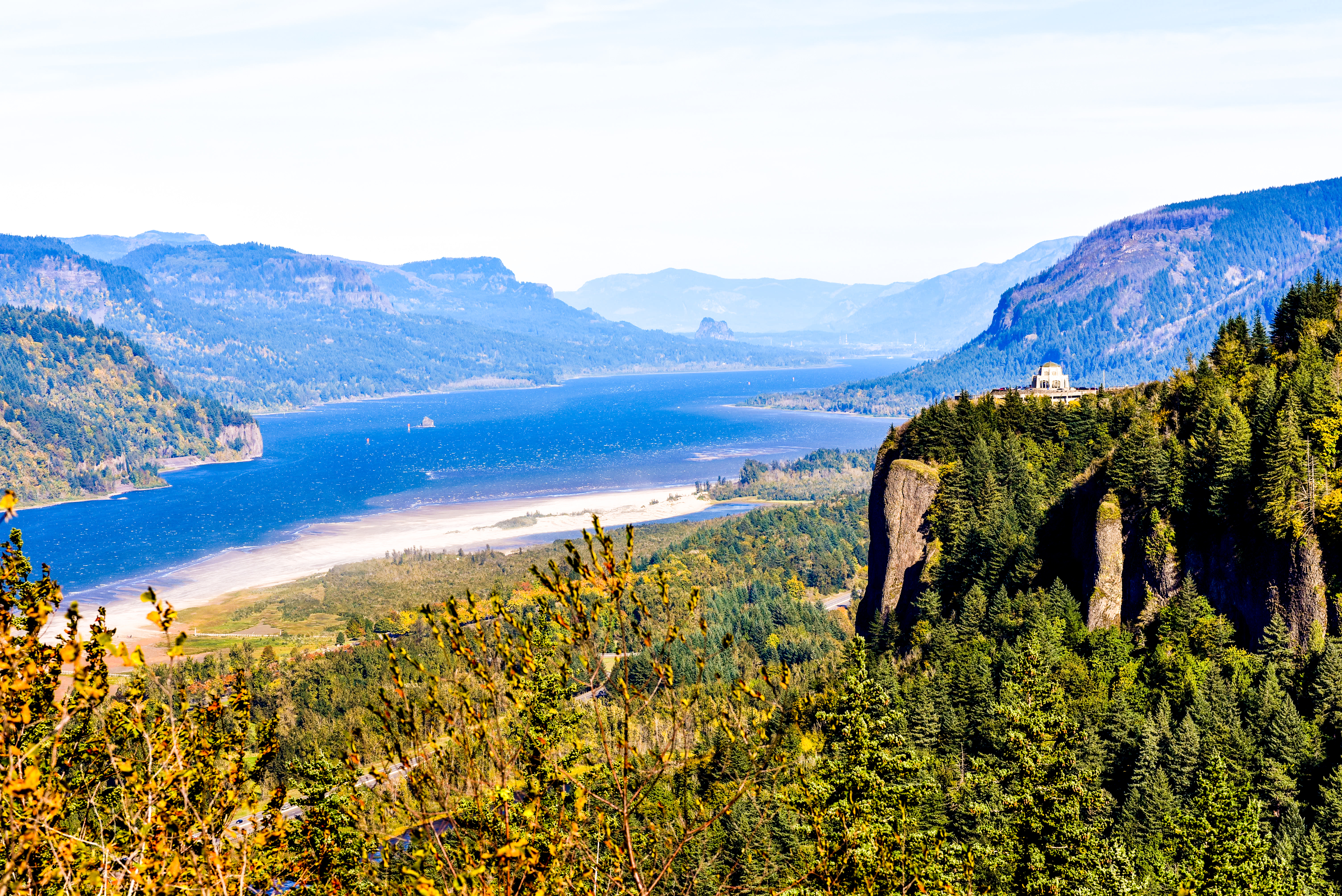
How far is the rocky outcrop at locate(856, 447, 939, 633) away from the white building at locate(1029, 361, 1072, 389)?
158ft

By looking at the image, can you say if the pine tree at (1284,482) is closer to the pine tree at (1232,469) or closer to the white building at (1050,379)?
the pine tree at (1232,469)

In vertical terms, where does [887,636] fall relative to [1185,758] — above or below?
below

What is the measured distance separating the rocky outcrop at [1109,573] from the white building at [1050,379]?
6328cm

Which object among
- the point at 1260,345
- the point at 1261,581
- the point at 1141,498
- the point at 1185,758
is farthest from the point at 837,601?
the point at 1185,758

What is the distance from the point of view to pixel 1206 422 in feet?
198

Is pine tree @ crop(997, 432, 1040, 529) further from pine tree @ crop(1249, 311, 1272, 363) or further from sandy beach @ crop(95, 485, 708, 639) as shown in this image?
sandy beach @ crop(95, 485, 708, 639)

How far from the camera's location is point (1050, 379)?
401 feet

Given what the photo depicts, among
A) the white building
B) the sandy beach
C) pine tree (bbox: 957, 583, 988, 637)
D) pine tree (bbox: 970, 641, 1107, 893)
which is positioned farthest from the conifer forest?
the white building

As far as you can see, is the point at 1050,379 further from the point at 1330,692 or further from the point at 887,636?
the point at 1330,692

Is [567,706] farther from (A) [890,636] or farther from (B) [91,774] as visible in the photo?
(A) [890,636]

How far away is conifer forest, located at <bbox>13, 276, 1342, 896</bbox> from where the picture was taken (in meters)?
11.8

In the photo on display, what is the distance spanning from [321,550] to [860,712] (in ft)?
→ 521

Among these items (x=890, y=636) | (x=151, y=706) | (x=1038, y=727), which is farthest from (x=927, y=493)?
(x=151, y=706)

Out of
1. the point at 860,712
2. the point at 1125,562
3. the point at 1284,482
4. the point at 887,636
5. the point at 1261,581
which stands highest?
the point at 1284,482
